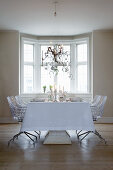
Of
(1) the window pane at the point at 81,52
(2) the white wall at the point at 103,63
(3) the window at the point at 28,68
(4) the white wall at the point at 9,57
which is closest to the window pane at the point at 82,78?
(1) the window pane at the point at 81,52

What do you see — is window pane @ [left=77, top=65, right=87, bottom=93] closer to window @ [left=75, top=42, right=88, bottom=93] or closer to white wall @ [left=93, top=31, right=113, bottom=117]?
window @ [left=75, top=42, right=88, bottom=93]

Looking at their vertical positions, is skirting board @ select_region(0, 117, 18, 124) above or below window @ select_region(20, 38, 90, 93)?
below

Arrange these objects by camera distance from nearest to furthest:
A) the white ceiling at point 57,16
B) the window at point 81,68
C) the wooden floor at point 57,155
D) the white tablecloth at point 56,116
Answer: the wooden floor at point 57,155 → the white tablecloth at point 56,116 → the white ceiling at point 57,16 → the window at point 81,68

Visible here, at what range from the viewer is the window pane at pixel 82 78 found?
840 centimetres

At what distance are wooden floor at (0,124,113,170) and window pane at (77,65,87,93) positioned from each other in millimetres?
3307

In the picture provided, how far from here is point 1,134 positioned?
19.4ft

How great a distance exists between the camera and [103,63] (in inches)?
311

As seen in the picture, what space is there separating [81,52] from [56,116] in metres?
4.29

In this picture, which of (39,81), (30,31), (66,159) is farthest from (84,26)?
(66,159)

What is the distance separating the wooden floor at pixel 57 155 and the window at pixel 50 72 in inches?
136

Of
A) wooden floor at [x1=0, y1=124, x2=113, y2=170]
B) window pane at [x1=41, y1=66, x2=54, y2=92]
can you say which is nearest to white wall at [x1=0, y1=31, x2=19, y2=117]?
window pane at [x1=41, y1=66, x2=54, y2=92]

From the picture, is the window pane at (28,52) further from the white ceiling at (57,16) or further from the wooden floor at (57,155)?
the wooden floor at (57,155)

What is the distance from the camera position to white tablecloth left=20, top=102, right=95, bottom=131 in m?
4.65

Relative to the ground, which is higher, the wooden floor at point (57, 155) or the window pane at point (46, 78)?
the window pane at point (46, 78)
